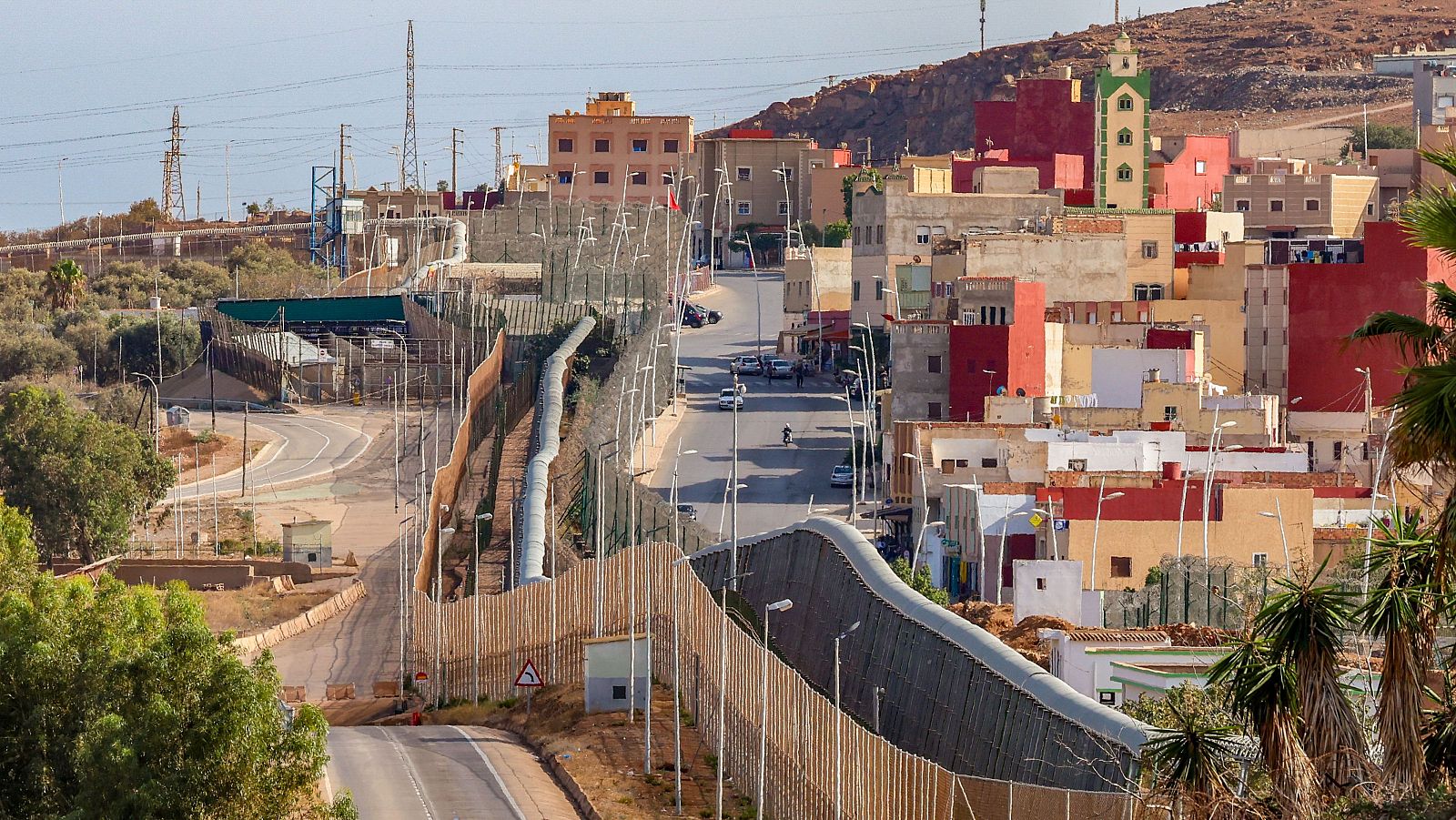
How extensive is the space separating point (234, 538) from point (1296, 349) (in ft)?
114

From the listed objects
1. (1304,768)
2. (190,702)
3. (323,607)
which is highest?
(1304,768)

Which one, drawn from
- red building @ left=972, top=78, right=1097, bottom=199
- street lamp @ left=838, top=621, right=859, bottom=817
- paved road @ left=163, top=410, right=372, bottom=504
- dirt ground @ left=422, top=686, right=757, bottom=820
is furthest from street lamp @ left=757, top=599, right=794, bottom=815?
red building @ left=972, top=78, right=1097, bottom=199

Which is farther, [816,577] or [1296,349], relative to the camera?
[1296,349]

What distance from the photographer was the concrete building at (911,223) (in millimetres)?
92375

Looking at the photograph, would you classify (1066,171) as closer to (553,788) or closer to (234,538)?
(234,538)

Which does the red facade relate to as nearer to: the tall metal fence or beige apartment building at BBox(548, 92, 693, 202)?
beige apartment building at BBox(548, 92, 693, 202)

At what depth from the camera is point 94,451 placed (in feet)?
193

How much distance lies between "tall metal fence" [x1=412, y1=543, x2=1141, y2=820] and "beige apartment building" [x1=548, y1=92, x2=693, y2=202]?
305 feet

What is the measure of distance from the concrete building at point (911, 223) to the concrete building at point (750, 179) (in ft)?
129

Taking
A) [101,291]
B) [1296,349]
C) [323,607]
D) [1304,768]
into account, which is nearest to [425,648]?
[323,607]

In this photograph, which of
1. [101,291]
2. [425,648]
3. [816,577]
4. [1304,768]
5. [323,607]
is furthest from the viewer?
[101,291]

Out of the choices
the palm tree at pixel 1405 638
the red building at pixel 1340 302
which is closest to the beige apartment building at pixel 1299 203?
the red building at pixel 1340 302

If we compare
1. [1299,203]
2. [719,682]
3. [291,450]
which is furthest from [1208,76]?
[719,682]

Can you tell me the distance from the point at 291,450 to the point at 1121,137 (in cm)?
4361
